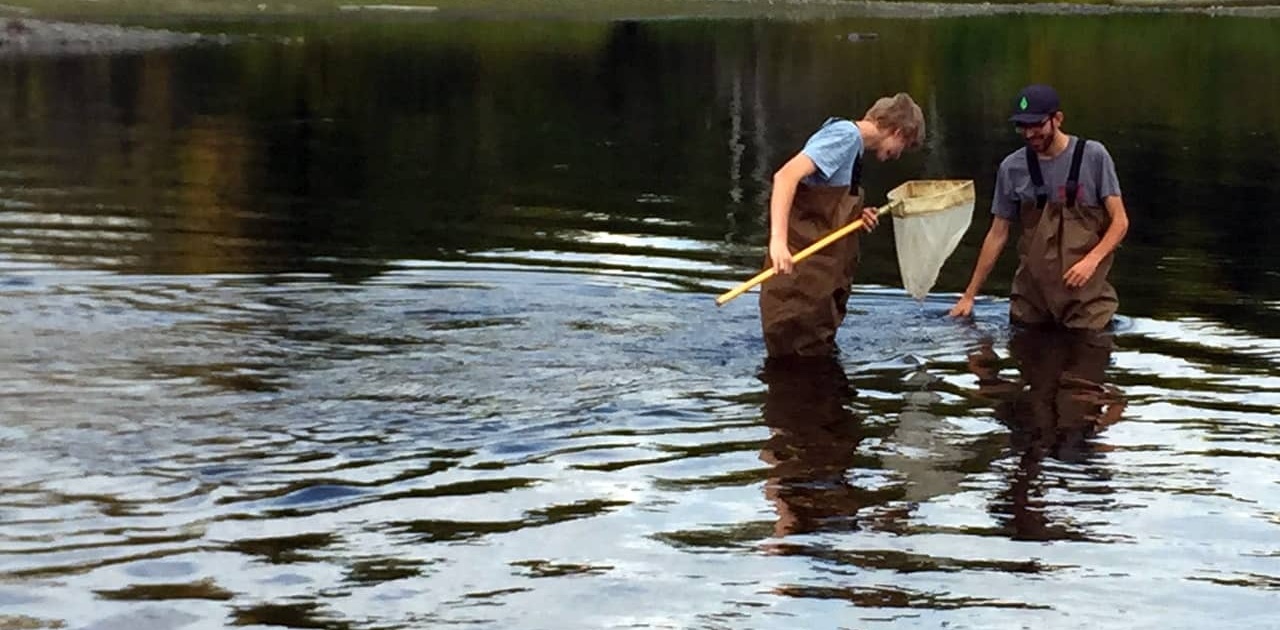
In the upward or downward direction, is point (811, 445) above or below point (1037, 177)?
below

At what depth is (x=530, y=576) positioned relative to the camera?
25.7ft

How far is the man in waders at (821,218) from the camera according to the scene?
11141 millimetres

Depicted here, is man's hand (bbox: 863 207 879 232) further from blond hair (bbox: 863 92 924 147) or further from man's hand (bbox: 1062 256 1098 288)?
man's hand (bbox: 1062 256 1098 288)

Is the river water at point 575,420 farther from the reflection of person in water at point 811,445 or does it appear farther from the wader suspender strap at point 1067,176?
the wader suspender strap at point 1067,176

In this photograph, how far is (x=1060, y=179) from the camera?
42.3 ft

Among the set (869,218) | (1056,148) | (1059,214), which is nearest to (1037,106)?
(1056,148)

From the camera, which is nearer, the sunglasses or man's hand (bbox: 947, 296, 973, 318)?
the sunglasses

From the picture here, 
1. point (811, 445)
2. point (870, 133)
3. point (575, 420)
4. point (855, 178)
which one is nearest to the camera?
point (811, 445)

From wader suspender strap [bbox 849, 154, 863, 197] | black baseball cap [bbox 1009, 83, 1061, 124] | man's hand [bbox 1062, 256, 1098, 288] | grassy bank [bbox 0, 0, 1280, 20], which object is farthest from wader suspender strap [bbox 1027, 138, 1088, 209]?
grassy bank [bbox 0, 0, 1280, 20]

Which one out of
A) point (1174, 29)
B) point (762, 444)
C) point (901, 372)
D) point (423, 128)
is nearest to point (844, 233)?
point (901, 372)

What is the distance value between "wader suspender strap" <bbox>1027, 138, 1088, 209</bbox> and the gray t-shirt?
0.02 m

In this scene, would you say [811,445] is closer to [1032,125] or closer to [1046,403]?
[1046,403]

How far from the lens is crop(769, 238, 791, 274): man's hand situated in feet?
35.8

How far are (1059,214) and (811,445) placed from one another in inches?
136
